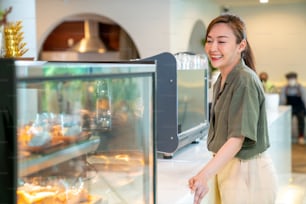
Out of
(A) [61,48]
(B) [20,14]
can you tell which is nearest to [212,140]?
(B) [20,14]

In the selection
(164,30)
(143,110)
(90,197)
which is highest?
(164,30)

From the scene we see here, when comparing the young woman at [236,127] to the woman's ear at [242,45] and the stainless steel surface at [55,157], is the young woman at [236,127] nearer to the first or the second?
the woman's ear at [242,45]

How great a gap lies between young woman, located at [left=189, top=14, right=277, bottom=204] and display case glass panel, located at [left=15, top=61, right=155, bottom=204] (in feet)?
0.37

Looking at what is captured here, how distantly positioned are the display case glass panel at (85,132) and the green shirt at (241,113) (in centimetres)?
11

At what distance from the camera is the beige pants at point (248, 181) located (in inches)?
32.3

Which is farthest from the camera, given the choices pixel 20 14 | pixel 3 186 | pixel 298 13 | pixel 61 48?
pixel 61 48

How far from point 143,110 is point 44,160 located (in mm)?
265

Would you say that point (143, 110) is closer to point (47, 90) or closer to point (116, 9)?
point (47, 90)

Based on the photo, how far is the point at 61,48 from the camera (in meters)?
3.88

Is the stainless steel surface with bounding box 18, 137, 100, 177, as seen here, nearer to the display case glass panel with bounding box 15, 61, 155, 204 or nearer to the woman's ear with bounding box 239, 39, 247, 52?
the display case glass panel with bounding box 15, 61, 155, 204

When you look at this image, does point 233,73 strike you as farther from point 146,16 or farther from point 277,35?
point 146,16

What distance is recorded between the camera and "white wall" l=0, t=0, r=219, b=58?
1570 mm

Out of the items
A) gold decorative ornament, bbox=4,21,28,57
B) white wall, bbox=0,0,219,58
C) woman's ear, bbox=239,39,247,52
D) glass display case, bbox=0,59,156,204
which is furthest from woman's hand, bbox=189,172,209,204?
white wall, bbox=0,0,219,58

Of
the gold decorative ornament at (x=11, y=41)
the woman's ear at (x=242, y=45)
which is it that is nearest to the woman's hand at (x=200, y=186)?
the woman's ear at (x=242, y=45)
